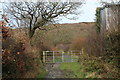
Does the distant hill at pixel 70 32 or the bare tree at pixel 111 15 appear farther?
the bare tree at pixel 111 15

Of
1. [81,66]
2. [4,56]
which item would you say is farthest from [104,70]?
[4,56]

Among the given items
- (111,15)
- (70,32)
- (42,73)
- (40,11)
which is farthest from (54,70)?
(111,15)

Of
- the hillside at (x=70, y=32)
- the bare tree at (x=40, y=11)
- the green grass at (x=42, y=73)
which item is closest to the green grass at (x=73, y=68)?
the green grass at (x=42, y=73)

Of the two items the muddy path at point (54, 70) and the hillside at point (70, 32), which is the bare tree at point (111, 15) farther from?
the muddy path at point (54, 70)

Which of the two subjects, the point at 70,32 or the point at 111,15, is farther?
the point at 111,15

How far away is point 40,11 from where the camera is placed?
3240 millimetres

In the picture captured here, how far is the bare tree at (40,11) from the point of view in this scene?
309 centimetres

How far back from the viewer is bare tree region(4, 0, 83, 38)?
10.1ft

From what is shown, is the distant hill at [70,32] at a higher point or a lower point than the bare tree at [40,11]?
lower

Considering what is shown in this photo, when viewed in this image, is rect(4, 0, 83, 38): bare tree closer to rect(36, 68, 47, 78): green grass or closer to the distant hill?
the distant hill

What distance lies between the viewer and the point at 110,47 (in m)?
3.41

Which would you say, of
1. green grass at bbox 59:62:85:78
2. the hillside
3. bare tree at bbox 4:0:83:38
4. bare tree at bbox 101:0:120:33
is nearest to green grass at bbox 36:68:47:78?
green grass at bbox 59:62:85:78

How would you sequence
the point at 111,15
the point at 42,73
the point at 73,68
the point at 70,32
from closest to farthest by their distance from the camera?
the point at 70,32 → the point at 111,15 → the point at 42,73 → the point at 73,68

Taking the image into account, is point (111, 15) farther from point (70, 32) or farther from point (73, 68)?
point (73, 68)
